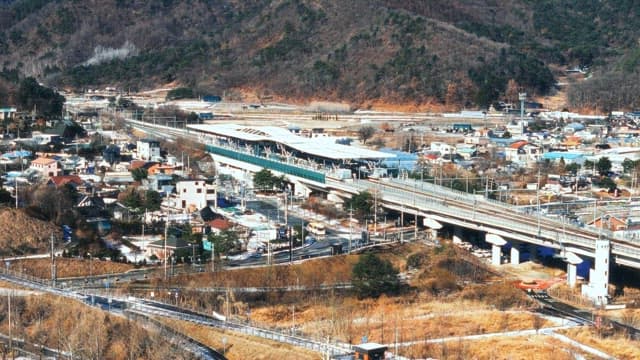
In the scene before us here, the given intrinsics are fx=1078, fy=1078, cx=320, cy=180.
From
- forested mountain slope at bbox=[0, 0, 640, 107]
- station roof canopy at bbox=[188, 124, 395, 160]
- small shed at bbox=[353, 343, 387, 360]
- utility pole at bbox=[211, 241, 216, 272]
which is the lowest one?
small shed at bbox=[353, 343, 387, 360]

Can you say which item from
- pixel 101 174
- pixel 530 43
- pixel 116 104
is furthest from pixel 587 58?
pixel 101 174

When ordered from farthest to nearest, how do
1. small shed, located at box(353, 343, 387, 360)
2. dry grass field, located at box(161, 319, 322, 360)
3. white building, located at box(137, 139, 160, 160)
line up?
white building, located at box(137, 139, 160, 160) → dry grass field, located at box(161, 319, 322, 360) → small shed, located at box(353, 343, 387, 360)

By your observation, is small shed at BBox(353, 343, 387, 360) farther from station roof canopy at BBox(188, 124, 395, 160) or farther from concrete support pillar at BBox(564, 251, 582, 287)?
station roof canopy at BBox(188, 124, 395, 160)

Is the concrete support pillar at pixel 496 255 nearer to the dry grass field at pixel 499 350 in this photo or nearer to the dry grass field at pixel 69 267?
the dry grass field at pixel 499 350

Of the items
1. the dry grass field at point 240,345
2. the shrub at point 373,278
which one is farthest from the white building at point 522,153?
the dry grass field at point 240,345

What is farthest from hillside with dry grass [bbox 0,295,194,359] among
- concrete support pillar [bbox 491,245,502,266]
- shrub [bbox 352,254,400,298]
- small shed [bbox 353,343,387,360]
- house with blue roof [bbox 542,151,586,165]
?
house with blue roof [bbox 542,151,586,165]

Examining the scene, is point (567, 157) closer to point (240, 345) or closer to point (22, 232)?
point (22, 232)

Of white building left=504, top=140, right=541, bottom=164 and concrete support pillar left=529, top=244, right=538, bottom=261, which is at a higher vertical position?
white building left=504, top=140, right=541, bottom=164
